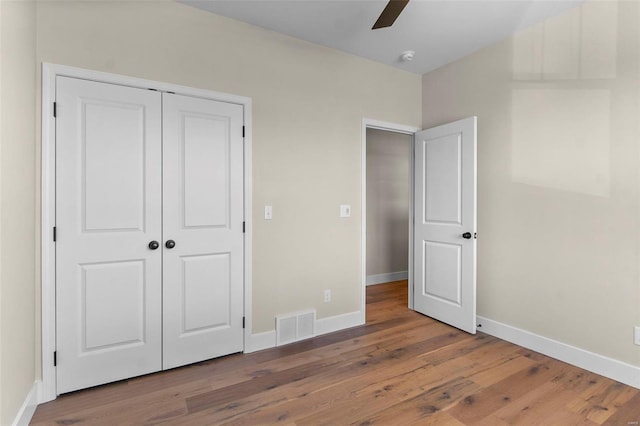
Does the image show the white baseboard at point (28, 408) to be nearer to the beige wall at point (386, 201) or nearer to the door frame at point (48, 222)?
the door frame at point (48, 222)

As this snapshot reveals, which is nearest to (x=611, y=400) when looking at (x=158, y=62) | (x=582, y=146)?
(x=582, y=146)

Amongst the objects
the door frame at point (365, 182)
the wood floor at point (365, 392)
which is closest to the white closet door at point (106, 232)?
the wood floor at point (365, 392)

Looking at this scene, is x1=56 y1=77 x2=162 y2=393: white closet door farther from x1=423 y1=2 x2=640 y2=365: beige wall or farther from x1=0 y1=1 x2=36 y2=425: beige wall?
x1=423 y1=2 x2=640 y2=365: beige wall

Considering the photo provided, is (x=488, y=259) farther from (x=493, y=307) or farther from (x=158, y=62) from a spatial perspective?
(x=158, y=62)

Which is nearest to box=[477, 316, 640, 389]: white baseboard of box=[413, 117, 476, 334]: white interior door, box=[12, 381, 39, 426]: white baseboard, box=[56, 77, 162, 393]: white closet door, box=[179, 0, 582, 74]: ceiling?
box=[413, 117, 476, 334]: white interior door

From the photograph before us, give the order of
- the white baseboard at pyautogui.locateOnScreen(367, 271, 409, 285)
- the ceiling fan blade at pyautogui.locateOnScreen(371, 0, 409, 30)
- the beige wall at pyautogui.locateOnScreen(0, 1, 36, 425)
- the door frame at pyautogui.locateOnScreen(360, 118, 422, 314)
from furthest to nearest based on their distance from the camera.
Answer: the white baseboard at pyautogui.locateOnScreen(367, 271, 409, 285)
the door frame at pyautogui.locateOnScreen(360, 118, 422, 314)
the ceiling fan blade at pyautogui.locateOnScreen(371, 0, 409, 30)
the beige wall at pyautogui.locateOnScreen(0, 1, 36, 425)

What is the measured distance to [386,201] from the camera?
512cm

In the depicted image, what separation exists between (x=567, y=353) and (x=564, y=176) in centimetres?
138

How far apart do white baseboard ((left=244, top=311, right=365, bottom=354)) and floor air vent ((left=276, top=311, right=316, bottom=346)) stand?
57 millimetres

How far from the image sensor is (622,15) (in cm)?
219

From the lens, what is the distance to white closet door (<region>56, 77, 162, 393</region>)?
80.2 inches

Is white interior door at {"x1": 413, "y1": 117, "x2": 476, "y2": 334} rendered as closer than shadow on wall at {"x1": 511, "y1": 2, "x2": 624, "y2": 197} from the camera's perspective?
No

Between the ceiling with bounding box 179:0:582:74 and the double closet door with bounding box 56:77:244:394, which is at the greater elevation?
the ceiling with bounding box 179:0:582:74

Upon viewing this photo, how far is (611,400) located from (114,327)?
3243 millimetres
